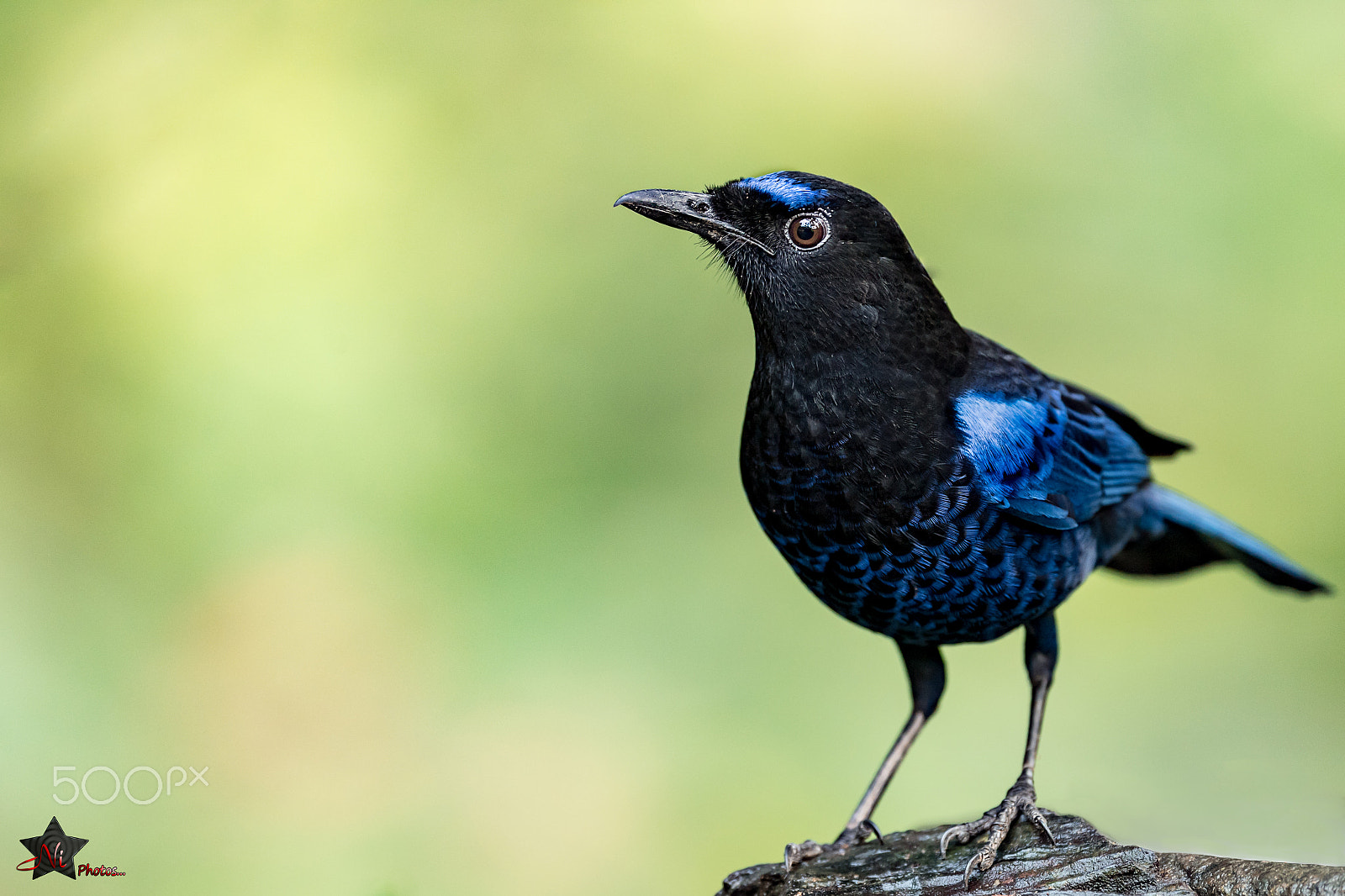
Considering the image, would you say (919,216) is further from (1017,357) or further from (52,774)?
(52,774)

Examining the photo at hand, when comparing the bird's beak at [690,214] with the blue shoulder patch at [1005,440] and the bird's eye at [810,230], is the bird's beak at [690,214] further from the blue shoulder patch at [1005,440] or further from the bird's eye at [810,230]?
the blue shoulder patch at [1005,440]

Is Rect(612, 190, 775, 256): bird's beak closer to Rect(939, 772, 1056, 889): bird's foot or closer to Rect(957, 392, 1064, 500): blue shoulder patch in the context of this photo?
Rect(957, 392, 1064, 500): blue shoulder patch

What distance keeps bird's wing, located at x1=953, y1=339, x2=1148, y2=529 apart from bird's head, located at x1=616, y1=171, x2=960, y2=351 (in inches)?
13.7

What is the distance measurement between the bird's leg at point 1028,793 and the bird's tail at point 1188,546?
72cm

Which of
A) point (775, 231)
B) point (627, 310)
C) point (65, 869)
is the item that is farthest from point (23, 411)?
point (775, 231)

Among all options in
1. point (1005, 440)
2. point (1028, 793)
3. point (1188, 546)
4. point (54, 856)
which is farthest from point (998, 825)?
point (54, 856)

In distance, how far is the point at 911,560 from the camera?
3.82 metres

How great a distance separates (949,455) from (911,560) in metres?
0.35

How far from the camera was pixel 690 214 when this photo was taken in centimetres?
402

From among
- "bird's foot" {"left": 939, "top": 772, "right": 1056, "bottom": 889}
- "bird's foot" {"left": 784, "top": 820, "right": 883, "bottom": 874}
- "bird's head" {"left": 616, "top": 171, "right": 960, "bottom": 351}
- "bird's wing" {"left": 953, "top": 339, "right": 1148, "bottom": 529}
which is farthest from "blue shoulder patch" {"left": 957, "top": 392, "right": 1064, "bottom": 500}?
"bird's foot" {"left": 784, "top": 820, "right": 883, "bottom": 874}

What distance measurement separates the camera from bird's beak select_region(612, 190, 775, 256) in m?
3.98

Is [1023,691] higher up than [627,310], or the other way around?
[627,310]

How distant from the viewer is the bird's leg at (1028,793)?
12.7 ft

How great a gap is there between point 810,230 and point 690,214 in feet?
1.31
